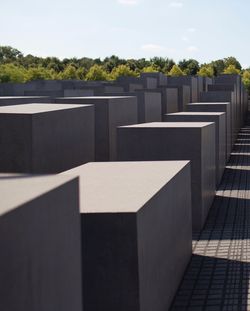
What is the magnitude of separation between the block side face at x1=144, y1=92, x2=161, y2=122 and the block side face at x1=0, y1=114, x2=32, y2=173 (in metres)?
11.5

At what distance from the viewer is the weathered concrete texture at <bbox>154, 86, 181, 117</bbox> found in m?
27.4

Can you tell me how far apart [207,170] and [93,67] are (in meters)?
56.6

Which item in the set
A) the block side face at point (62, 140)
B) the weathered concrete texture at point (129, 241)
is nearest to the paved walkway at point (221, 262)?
the weathered concrete texture at point (129, 241)

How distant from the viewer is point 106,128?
16.4m

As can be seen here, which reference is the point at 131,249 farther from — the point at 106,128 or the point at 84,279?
the point at 106,128

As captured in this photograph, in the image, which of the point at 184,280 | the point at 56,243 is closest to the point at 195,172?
the point at 184,280

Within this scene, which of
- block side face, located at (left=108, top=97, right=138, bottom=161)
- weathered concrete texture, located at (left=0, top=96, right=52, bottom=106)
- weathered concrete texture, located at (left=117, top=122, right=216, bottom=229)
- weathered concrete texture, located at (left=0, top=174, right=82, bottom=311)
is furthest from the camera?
weathered concrete texture, located at (left=0, top=96, right=52, bottom=106)

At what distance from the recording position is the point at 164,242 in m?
8.24

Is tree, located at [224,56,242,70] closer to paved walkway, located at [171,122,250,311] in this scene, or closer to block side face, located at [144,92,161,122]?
block side face, located at [144,92,161,122]

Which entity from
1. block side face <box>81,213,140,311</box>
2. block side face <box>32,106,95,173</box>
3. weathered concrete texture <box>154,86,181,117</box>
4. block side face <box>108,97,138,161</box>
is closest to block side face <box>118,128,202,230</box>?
block side face <box>32,106,95,173</box>

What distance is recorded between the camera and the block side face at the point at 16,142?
10.5m

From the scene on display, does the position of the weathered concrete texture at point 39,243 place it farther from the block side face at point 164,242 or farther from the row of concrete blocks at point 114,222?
the block side face at point 164,242

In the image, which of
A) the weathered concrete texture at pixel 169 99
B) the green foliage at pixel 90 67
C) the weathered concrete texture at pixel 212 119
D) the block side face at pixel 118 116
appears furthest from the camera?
the green foliage at pixel 90 67

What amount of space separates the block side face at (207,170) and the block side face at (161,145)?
0.33 metres
